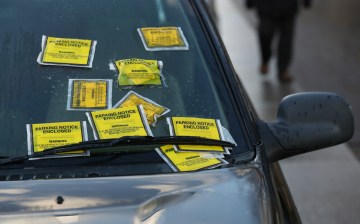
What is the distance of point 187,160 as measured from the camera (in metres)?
2.46

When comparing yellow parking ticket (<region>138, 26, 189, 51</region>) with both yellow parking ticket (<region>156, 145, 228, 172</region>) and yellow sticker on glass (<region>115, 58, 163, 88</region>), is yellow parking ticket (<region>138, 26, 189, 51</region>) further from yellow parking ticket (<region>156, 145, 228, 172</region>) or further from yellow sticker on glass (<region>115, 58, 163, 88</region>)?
yellow parking ticket (<region>156, 145, 228, 172</region>)

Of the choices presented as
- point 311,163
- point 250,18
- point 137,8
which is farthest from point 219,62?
point 250,18

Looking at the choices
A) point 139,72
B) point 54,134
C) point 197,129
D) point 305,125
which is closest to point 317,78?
point 305,125

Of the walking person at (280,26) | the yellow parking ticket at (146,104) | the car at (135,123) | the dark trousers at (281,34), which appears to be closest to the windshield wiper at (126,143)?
the car at (135,123)

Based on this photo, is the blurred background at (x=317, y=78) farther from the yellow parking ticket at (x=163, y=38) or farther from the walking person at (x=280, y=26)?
the yellow parking ticket at (x=163, y=38)

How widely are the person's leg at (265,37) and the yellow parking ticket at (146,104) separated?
18.4 feet

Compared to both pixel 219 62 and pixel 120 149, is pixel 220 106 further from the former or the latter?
pixel 120 149

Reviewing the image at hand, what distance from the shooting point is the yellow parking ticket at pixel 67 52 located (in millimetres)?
2776

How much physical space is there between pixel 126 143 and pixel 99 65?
480 millimetres

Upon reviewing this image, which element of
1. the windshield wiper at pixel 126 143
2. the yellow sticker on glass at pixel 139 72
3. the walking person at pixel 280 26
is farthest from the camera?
the walking person at pixel 280 26

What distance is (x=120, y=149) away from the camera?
2.47 metres

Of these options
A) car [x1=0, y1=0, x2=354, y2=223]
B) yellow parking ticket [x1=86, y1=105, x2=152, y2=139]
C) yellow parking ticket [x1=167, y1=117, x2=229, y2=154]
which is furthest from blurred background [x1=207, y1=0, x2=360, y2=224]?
yellow parking ticket [x1=86, y1=105, x2=152, y2=139]

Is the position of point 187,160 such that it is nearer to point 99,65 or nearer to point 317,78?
point 99,65

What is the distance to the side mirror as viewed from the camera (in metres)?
2.83
